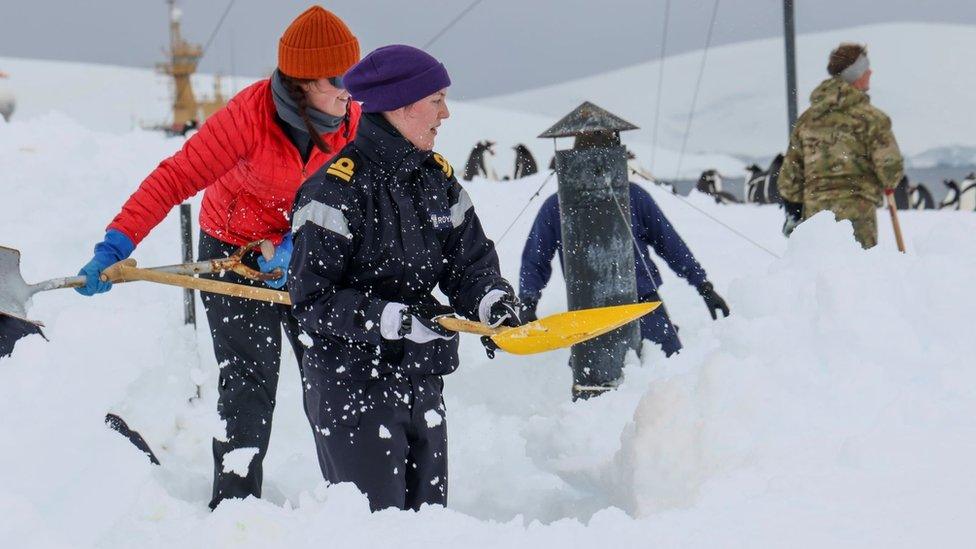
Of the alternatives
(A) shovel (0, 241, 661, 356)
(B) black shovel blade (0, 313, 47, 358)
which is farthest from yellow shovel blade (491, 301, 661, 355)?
(B) black shovel blade (0, 313, 47, 358)

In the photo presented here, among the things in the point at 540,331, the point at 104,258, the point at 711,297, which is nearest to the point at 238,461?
the point at 104,258

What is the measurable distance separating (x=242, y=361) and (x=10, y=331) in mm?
788

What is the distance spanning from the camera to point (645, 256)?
557 centimetres

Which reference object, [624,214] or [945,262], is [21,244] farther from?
[945,262]

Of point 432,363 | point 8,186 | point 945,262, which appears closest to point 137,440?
point 432,363

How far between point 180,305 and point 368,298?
4.49 m

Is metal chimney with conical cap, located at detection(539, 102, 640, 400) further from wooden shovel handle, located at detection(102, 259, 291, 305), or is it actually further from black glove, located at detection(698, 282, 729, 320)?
wooden shovel handle, located at detection(102, 259, 291, 305)

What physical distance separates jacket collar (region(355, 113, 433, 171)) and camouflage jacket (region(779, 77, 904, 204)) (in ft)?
12.8

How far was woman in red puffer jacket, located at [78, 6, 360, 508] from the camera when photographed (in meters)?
3.62

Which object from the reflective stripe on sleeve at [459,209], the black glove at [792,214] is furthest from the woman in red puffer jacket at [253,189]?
the black glove at [792,214]

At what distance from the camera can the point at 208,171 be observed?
3727mm

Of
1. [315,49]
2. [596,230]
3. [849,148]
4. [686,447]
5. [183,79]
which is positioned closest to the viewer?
[686,447]

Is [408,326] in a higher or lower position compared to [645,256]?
lower

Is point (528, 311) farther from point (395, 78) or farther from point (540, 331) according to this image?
point (395, 78)
